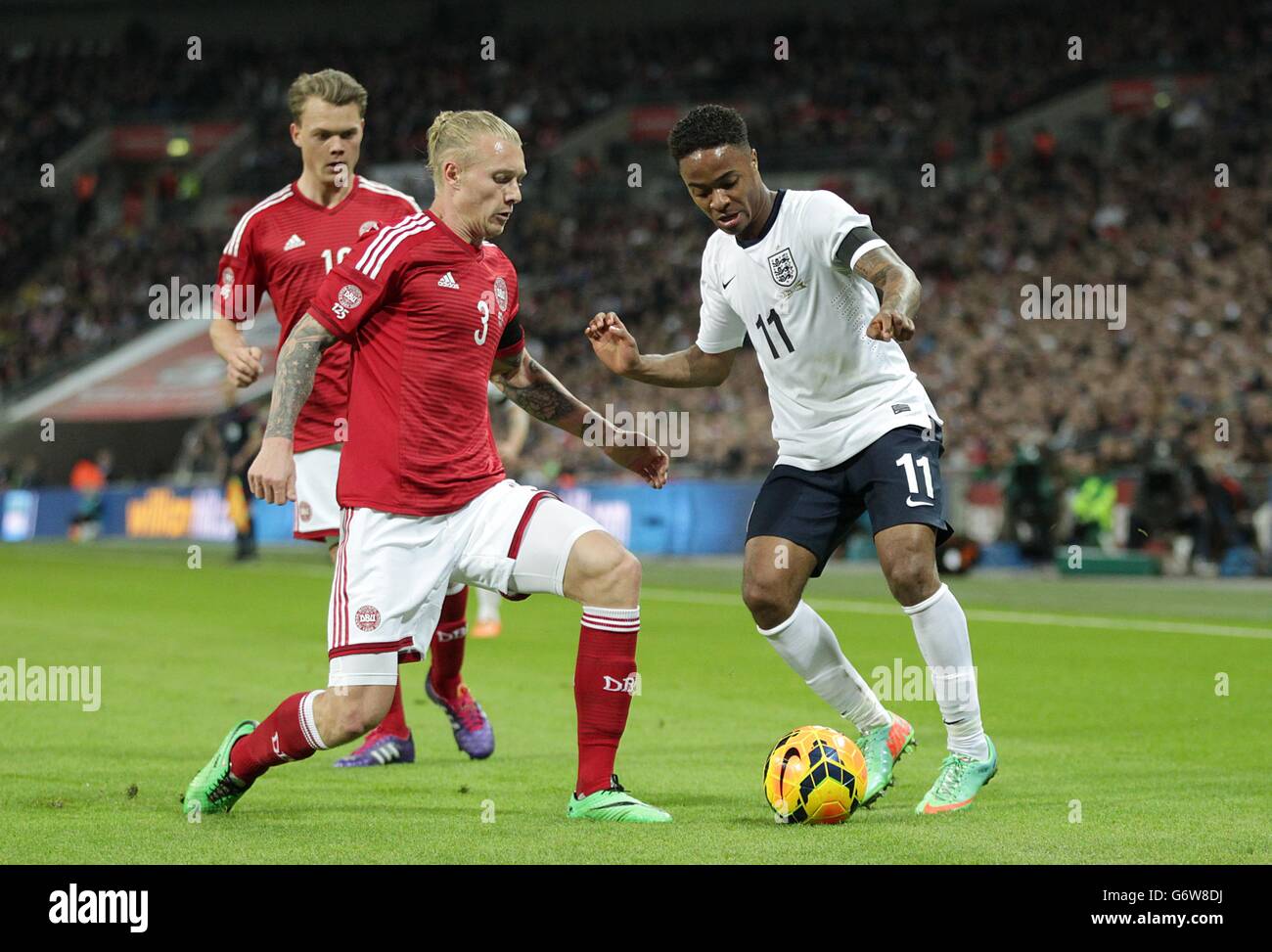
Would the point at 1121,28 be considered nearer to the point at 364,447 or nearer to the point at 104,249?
the point at 104,249

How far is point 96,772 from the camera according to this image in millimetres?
7387

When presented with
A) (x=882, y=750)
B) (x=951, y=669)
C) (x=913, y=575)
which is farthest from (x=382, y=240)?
(x=882, y=750)

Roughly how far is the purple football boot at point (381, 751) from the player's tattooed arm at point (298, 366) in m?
2.22

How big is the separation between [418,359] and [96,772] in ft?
8.57

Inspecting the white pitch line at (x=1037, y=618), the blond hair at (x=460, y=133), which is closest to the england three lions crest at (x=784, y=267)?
A: the blond hair at (x=460, y=133)

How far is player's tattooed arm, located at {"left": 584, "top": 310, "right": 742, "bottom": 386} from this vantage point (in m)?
6.70

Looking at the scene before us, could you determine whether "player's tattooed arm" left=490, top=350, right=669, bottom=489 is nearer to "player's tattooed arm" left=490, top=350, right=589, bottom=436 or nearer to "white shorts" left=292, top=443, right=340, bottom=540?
"player's tattooed arm" left=490, top=350, right=589, bottom=436

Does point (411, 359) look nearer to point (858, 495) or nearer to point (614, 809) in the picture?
point (614, 809)

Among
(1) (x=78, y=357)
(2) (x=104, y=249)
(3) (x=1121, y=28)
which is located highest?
(3) (x=1121, y=28)

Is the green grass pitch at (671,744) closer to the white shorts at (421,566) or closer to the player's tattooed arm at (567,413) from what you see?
the white shorts at (421,566)

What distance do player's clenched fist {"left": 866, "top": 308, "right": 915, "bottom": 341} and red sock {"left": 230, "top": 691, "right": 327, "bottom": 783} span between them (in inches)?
88.6

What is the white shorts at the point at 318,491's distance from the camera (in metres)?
7.59

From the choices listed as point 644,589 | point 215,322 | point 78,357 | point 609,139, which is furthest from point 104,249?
point 215,322

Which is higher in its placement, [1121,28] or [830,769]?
[1121,28]
